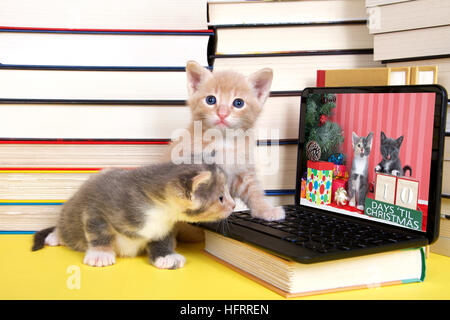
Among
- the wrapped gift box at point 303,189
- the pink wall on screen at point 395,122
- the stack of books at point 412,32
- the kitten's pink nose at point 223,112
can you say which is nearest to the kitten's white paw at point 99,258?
the kitten's pink nose at point 223,112

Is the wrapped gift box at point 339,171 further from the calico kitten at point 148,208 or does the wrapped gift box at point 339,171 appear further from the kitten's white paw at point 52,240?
the kitten's white paw at point 52,240

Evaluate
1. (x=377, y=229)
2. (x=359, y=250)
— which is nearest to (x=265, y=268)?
(x=359, y=250)

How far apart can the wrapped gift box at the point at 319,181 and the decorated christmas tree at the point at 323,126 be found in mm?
26

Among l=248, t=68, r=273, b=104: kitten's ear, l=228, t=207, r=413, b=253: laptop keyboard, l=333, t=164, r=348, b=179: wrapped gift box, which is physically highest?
l=248, t=68, r=273, b=104: kitten's ear

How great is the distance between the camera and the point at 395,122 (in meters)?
0.98

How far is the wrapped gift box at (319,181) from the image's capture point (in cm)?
113

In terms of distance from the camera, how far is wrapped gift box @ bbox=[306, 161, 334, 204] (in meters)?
1.13

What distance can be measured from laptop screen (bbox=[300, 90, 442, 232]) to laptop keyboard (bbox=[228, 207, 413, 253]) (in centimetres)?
6

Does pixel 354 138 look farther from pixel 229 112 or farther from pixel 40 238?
pixel 40 238

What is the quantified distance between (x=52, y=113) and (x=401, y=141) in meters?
0.99

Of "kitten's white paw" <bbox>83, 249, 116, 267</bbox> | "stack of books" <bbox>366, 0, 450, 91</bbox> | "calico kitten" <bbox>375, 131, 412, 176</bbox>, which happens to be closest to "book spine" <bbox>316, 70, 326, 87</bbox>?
"stack of books" <bbox>366, 0, 450, 91</bbox>

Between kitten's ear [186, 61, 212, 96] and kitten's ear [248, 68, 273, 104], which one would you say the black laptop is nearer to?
kitten's ear [248, 68, 273, 104]

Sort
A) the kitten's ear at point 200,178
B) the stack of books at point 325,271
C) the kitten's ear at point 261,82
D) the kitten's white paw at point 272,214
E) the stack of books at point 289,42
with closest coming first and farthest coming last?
the stack of books at point 325,271
the kitten's ear at point 200,178
the kitten's white paw at point 272,214
the kitten's ear at point 261,82
the stack of books at point 289,42

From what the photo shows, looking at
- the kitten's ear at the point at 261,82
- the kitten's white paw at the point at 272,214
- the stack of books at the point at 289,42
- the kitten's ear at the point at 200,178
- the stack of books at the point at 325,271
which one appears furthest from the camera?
the stack of books at the point at 289,42
